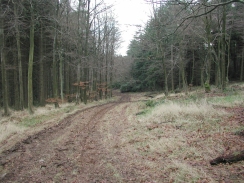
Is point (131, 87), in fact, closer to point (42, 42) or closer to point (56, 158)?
point (42, 42)

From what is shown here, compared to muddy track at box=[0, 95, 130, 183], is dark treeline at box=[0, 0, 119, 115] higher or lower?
higher

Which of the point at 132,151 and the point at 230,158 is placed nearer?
the point at 230,158

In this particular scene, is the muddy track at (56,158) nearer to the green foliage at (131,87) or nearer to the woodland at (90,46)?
the woodland at (90,46)

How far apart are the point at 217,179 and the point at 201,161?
90cm

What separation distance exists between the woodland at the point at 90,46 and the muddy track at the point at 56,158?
398cm

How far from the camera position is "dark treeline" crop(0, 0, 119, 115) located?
45.7ft

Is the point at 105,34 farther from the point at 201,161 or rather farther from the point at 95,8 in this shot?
the point at 201,161

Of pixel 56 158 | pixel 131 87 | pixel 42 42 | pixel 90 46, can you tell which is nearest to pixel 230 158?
pixel 56 158

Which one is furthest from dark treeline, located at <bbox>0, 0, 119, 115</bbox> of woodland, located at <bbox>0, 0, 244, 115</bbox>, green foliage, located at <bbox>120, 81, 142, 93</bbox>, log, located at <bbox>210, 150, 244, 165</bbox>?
green foliage, located at <bbox>120, 81, 142, 93</bbox>

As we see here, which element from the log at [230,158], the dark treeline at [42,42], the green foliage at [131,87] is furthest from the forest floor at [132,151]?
the green foliage at [131,87]

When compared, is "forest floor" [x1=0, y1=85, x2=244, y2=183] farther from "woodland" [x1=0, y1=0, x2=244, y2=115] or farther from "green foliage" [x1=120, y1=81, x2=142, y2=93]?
"green foliage" [x1=120, y1=81, x2=142, y2=93]

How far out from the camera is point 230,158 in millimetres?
4305

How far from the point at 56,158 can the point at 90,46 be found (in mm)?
22862

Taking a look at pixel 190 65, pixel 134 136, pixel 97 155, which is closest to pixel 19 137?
pixel 97 155
